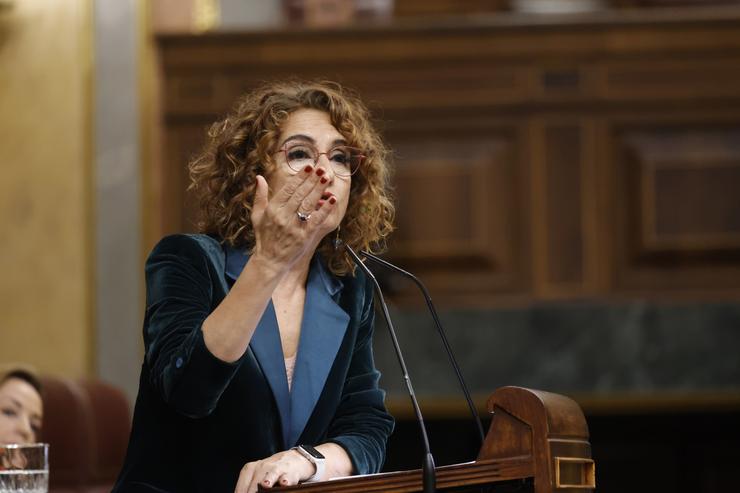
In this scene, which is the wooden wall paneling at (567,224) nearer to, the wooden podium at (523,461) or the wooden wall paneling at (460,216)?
the wooden wall paneling at (460,216)

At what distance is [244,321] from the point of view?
5.86 ft

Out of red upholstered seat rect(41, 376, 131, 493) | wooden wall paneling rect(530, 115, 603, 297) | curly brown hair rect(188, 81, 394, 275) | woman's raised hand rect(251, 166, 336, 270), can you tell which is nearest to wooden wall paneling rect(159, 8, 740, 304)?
wooden wall paneling rect(530, 115, 603, 297)

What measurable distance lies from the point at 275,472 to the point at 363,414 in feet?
1.13

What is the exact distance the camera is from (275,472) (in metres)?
1.82

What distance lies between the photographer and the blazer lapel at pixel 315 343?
2.00 metres

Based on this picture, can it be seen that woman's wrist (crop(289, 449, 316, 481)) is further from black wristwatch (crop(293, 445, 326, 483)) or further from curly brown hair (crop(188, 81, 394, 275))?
curly brown hair (crop(188, 81, 394, 275))

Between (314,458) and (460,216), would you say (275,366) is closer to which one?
(314,458)

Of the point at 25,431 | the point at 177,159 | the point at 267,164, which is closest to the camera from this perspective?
the point at 267,164

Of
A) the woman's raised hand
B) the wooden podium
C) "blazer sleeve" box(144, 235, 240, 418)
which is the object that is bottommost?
the wooden podium

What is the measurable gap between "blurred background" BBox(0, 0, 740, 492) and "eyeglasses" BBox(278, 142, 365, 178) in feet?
8.55

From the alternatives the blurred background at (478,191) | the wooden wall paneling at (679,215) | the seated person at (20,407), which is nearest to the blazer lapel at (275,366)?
the seated person at (20,407)

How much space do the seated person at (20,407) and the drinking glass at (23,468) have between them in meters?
1.40

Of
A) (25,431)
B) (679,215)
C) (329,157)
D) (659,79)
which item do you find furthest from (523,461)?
(659,79)

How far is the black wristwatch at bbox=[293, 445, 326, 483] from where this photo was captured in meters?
1.89
